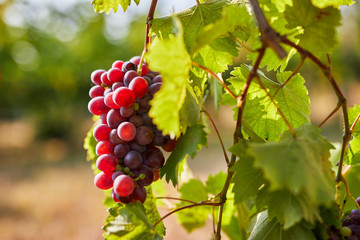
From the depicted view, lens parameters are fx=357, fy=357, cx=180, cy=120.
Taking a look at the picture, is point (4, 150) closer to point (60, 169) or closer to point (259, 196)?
point (60, 169)

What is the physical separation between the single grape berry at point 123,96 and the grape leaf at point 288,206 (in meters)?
0.20

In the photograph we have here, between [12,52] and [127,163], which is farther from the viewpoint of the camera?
[12,52]

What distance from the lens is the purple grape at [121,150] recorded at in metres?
0.46

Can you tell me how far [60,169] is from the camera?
204 inches

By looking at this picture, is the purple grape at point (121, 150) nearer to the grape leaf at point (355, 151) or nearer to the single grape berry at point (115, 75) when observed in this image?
the single grape berry at point (115, 75)

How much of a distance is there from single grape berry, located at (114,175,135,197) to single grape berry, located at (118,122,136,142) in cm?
5

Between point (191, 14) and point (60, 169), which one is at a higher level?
point (60, 169)

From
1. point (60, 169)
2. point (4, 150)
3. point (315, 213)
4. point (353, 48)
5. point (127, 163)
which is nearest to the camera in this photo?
point (315, 213)

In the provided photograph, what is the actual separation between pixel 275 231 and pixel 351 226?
0.08m

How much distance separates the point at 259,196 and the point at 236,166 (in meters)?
0.04

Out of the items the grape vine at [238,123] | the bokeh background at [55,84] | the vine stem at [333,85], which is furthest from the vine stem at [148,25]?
the bokeh background at [55,84]

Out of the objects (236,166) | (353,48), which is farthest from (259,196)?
(353,48)

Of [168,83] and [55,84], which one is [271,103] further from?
[55,84]

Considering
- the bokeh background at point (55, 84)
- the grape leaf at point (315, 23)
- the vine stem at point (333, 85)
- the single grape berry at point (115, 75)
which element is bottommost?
the vine stem at point (333, 85)
